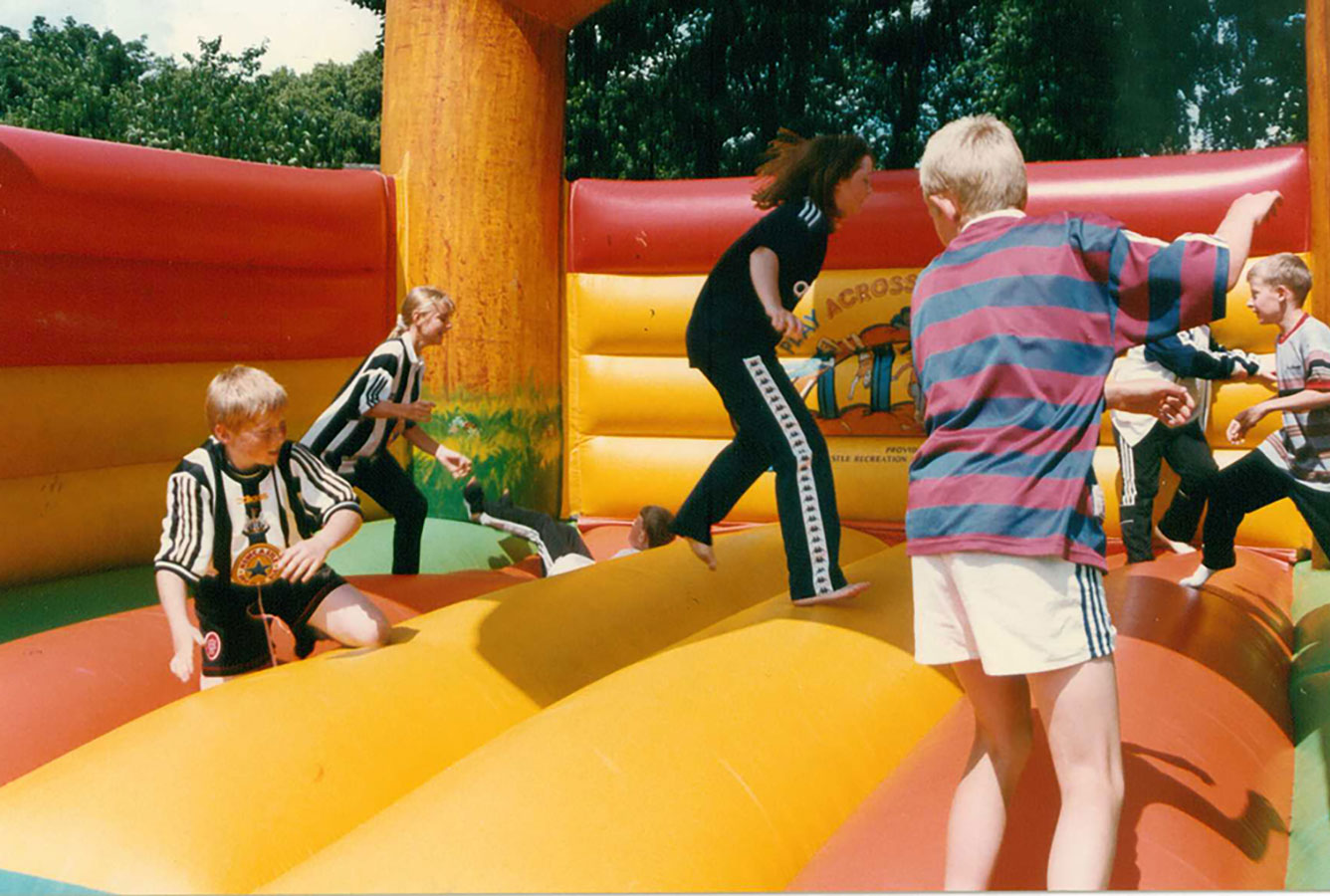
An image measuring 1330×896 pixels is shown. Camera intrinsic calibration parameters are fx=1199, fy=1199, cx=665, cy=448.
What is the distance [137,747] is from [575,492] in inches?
128

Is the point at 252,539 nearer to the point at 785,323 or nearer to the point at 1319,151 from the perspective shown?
the point at 785,323

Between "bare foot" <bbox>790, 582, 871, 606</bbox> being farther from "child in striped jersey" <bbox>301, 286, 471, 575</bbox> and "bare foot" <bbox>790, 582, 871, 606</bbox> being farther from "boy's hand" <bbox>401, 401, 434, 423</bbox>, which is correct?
"boy's hand" <bbox>401, 401, 434, 423</bbox>

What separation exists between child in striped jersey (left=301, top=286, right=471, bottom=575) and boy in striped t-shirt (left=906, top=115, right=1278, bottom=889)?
2155 millimetres

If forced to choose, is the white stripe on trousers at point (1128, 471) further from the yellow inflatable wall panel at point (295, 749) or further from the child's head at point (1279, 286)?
the yellow inflatable wall panel at point (295, 749)

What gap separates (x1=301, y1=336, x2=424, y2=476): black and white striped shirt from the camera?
3631 mm

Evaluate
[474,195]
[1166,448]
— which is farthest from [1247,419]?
[474,195]

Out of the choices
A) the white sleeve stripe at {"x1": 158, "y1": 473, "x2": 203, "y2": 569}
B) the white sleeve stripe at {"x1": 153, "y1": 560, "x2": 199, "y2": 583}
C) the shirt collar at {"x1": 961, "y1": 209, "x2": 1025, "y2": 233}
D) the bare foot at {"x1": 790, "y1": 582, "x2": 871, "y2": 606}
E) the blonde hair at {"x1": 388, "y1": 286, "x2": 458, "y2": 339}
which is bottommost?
the bare foot at {"x1": 790, "y1": 582, "x2": 871, "y2": 606}

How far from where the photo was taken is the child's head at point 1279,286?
3.27 metres

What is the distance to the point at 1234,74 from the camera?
13.0 m

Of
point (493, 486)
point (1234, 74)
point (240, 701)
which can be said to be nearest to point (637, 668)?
point (240, 701)

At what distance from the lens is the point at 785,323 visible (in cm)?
272

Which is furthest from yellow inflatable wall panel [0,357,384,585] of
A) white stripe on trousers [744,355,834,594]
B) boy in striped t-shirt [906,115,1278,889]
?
boy in striped t-shirt [906,115,1278,889]

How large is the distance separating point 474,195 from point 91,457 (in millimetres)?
1768

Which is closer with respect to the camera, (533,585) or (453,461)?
(533,585)
